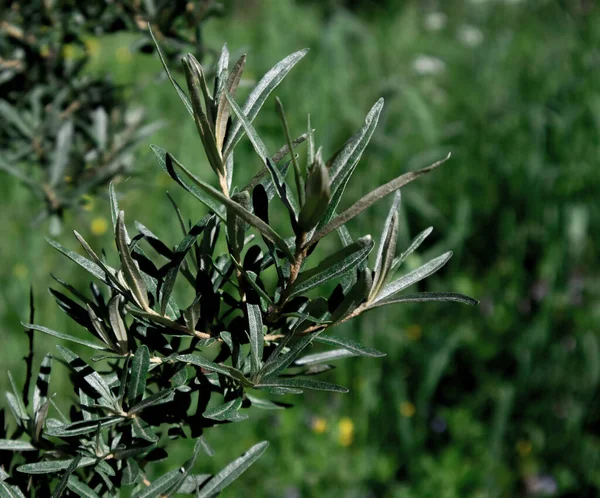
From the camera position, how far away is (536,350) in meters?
1.77

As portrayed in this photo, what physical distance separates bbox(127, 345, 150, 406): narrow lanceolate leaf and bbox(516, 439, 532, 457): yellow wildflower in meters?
1.54

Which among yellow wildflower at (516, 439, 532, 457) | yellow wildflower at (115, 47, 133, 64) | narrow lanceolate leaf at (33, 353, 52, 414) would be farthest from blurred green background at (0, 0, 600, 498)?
narrow lanceolate leaf at (33, 353, 52, 414)

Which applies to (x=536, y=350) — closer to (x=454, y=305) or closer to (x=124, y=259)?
(x=454, y=305)

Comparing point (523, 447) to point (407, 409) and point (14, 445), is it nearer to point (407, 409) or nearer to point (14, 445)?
point (407, 409)

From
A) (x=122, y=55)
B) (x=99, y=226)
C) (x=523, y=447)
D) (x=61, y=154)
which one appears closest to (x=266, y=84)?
(x=61, y=154)

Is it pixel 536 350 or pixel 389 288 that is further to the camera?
pixel 536 350

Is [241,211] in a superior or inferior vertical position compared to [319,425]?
superior

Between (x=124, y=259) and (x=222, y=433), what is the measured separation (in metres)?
1.41

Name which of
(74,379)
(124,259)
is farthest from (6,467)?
(124,259)

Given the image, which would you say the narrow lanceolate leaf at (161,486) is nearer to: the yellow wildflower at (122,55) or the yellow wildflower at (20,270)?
the yellow wildflower at (20,270)

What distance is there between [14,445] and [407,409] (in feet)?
4.83

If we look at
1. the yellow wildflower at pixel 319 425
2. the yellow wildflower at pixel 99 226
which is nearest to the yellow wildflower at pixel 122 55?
the yellow wildflower at pixel 99 226

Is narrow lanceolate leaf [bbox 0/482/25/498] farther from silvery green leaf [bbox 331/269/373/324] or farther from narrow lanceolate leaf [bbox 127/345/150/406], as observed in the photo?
silvery green leaf [bbox 331/269/373/324]

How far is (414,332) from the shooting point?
1956 mm
